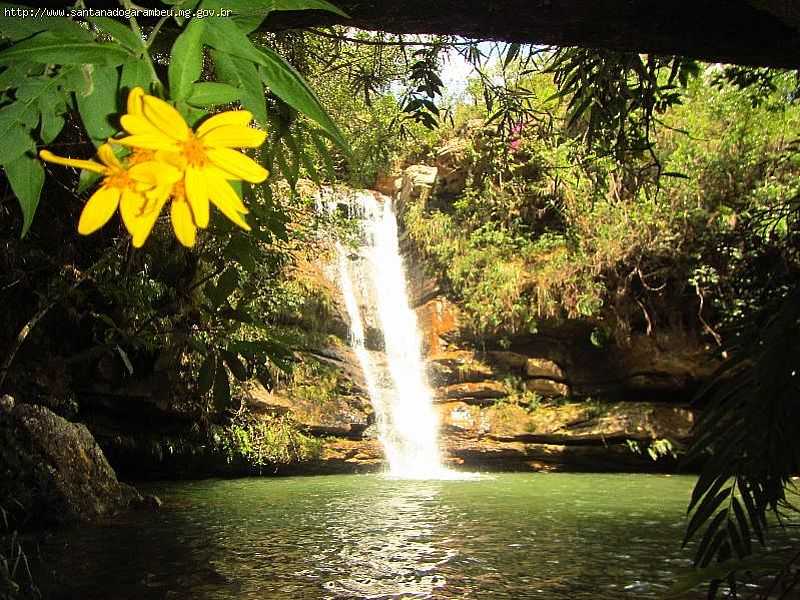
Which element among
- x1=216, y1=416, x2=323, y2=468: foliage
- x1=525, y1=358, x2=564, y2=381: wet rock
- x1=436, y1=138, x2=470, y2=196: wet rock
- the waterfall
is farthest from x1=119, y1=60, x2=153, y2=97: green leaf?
x1=436, y1=138, x2=470, y2=196: wet rock

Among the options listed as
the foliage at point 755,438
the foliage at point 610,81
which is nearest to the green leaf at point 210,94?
the foliage at point 755,438

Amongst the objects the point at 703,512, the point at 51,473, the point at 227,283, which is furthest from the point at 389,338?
the point at 227,283

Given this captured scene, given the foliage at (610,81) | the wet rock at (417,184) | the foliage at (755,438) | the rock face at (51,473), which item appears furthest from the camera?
the wet rock at (417,184)

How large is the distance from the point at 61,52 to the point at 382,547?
13.9 ft

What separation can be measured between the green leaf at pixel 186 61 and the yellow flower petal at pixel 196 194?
0.06 meters

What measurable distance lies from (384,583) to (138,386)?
18.5ft

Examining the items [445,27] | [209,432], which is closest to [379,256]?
[209,432]

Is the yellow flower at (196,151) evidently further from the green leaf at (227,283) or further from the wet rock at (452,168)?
the wet rock at (452,168)

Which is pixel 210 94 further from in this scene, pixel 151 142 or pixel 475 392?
pixel 475 392

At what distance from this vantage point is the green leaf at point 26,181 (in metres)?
0.40

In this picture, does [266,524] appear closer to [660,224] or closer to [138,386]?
[138,386]

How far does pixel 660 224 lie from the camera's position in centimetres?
927

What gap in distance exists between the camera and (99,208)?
0.37 metres

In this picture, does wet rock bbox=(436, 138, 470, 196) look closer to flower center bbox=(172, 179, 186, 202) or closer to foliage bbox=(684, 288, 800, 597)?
foliage bbox=(684, 288, 800, 597)
